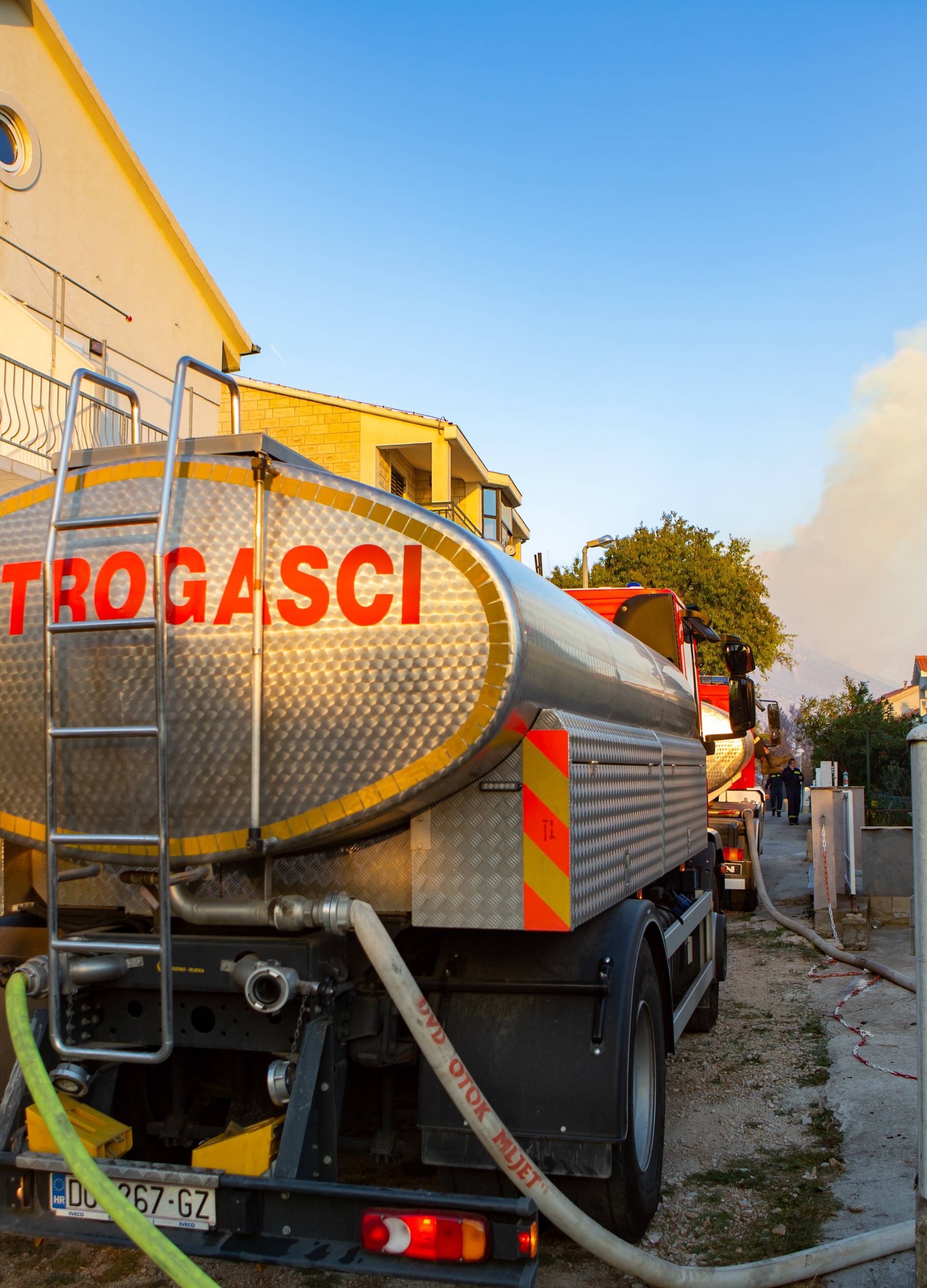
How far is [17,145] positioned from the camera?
598 inches

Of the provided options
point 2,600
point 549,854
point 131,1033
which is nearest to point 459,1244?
point 549,854

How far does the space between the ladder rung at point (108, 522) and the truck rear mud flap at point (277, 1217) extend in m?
1.86

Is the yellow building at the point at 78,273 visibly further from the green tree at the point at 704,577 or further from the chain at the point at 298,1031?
the green tree at the point at 704,577

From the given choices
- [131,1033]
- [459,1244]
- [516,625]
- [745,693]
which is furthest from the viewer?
[745,693]

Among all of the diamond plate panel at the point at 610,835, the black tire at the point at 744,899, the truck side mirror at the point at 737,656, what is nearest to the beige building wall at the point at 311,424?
the black tire at the point at 744,899

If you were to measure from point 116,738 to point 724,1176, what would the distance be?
3.35 metres

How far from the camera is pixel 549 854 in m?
3.37

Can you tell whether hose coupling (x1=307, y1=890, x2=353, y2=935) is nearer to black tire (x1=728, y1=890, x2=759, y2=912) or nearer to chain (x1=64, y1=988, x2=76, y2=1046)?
chain (x1=64, y1=988, x2=76, y2=1046)

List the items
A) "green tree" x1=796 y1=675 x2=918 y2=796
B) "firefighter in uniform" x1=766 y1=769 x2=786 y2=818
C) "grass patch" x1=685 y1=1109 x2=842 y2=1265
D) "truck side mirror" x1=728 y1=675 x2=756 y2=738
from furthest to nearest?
"firefighter in uniform" x1=766 y1=769 x2=786 y2=818
"green tree" x1=796 y1=675 x2=918 y2=796
"truck side mirror" x1=728 y1=675 x2=756 y2=738
"grass patch" x1=685 y1=1109 x2=842 y2=1265

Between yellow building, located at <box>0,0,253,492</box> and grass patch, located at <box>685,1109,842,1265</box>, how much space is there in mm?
9696

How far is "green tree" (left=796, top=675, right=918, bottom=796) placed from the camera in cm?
2089

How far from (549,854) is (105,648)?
158 cm

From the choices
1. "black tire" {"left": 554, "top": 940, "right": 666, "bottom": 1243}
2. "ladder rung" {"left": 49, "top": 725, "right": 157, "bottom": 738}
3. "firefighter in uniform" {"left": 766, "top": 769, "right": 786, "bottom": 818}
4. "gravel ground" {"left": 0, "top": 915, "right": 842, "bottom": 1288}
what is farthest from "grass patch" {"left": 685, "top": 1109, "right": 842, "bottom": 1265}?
"firefighter in uniform" {"left": 766, "top": 769, "right": 786, "bottom": 818}

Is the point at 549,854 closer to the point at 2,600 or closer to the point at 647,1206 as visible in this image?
the point at 647,1206
